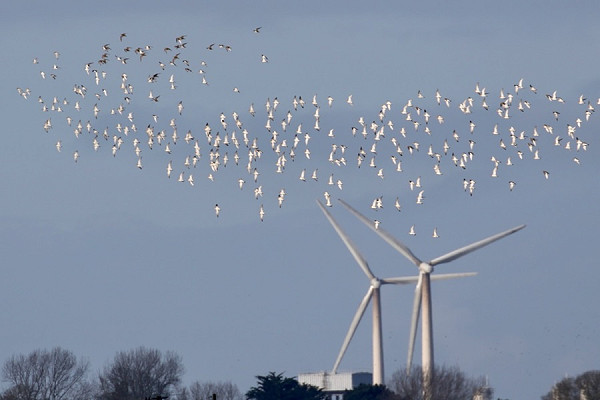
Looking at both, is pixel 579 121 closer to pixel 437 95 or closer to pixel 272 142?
pixel 437 95

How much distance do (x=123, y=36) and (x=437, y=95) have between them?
88.9 feet

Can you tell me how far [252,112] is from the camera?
144750mm

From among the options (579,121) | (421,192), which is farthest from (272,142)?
(579,121)

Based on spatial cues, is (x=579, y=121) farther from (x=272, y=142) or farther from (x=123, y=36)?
(x=123, y=36)

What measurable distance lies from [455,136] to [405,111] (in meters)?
4.67

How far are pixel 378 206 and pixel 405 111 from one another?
12.7m

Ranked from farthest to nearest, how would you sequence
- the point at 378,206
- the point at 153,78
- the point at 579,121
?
1. the point at 378,206
2. the point at 579,121
3. the point at 153,78

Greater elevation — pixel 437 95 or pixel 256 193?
pixel 437 95

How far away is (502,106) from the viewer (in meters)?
141

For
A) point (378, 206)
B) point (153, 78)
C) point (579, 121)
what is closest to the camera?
point (153, 78)

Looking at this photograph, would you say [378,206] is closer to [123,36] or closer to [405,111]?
[405,111]

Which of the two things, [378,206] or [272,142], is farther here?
[378,206]

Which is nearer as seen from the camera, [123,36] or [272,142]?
[272,142]

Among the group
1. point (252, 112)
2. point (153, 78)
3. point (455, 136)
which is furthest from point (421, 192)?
point (153, 78)
